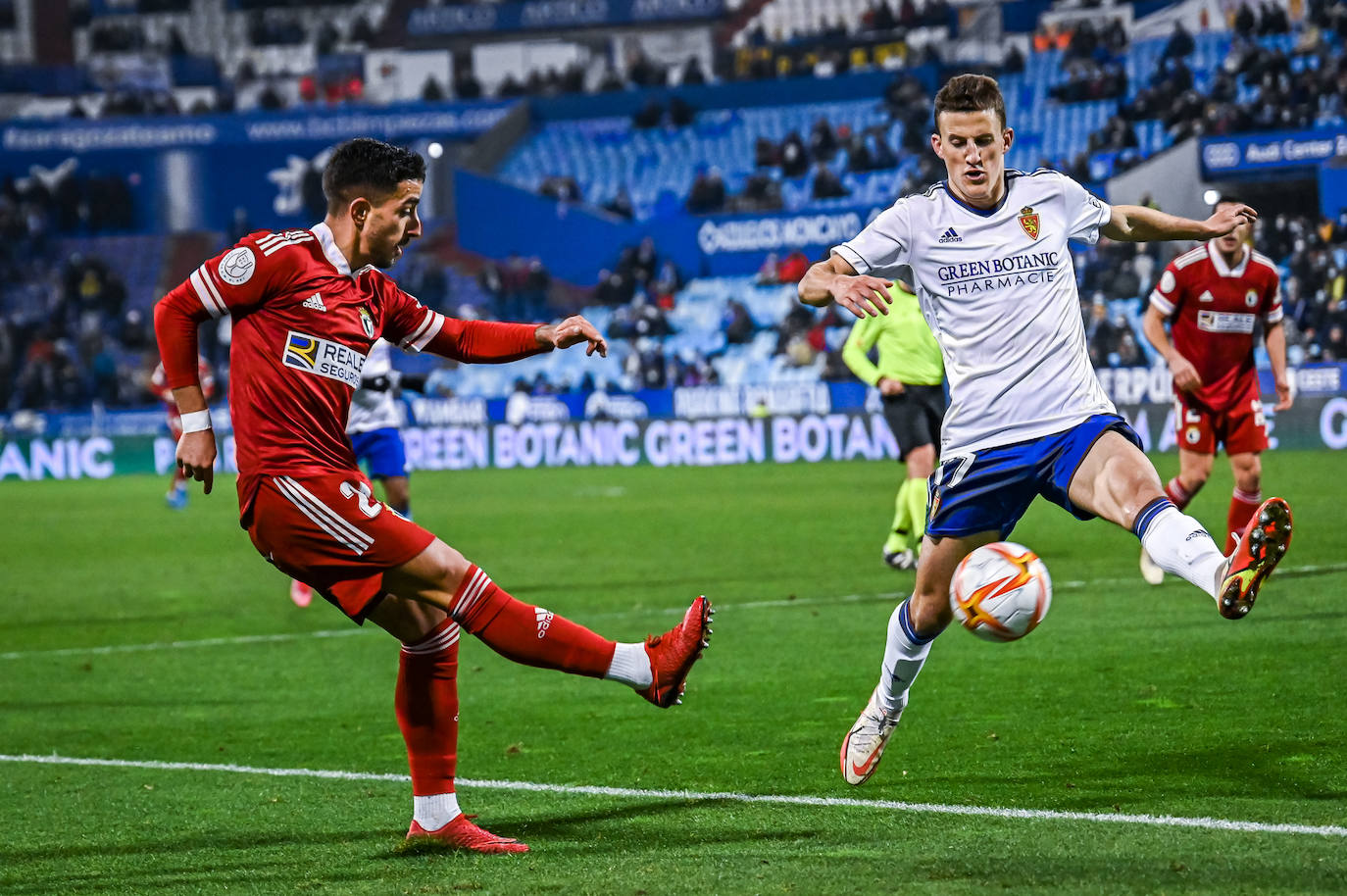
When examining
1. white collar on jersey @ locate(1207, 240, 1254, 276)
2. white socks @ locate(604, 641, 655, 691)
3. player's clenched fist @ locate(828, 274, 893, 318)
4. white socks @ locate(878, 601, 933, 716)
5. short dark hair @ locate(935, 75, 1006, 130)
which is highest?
short dark hair @ locate(935, 75, 1006, 130)

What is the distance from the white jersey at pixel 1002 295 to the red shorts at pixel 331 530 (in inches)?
69.4

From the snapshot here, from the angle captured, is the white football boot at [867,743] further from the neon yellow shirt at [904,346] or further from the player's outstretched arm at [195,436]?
the neon yellow shirt at [904,346]

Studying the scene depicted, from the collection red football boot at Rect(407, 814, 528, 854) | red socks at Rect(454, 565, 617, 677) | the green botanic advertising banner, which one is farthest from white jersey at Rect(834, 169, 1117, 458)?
the green botanic advertising banner

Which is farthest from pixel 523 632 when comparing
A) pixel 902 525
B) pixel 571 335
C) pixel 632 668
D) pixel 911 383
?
pixel 902 525

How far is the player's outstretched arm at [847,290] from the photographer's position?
16.0ft

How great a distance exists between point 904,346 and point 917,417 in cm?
54

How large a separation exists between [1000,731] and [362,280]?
10.2ft

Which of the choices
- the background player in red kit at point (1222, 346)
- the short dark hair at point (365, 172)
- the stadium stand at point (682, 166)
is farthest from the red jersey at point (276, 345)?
the stadium stand at point (682, 166)

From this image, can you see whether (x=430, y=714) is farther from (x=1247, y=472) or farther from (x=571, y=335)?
(x=1247, y=472)

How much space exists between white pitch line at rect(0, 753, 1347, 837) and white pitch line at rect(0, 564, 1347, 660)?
3587 mm

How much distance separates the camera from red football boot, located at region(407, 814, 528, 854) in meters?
4.94

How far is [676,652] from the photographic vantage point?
487 centimetres

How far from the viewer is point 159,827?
5527 millimetres

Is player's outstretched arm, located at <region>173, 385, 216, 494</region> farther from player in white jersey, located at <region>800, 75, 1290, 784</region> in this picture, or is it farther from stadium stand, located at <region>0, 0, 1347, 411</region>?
stadium stand, located at <region>0, 0, 1347, 411</region>
